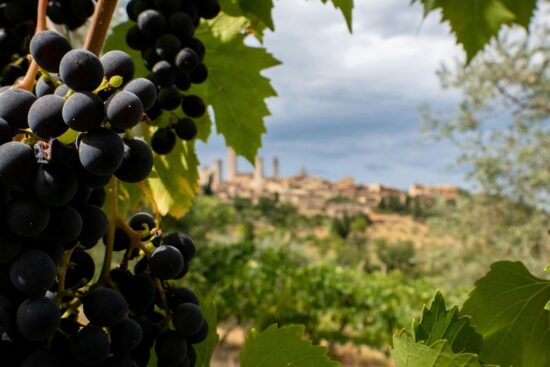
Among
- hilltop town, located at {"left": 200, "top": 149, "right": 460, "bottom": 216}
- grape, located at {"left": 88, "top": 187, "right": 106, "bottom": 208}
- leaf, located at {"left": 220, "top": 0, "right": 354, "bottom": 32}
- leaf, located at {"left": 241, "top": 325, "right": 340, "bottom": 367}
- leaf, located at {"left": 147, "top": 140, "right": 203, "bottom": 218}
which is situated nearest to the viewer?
grape, located at {"left": 88, "top": 187, "right": 106, "bottom": 208}

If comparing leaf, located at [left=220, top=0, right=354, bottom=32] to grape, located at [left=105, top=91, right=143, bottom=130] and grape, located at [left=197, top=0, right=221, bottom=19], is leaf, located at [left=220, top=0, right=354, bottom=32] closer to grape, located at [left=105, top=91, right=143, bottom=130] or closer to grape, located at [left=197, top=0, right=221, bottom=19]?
grape, located at [left=197, top=0, right=221, bottom=19]

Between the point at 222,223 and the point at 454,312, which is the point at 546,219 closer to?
the point at 222,223

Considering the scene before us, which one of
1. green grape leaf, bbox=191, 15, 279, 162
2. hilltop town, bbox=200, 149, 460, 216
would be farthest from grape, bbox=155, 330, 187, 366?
→ hilltop town, bbox=200, 149, 460, 216

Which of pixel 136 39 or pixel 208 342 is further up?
pixel 136 39

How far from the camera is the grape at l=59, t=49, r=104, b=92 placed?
1.83 feet

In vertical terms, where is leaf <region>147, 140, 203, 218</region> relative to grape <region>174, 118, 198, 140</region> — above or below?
below

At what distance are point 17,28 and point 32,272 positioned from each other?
26.5 inches

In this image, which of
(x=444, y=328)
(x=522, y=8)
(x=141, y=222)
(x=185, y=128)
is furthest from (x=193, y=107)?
(x=522, y=8)

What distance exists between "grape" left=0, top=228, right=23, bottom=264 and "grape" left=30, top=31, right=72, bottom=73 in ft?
0.59

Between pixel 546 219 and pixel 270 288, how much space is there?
534 centimetres

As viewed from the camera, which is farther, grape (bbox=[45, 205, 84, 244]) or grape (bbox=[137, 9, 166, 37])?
grape (bbox=[137, 9, 166, 37])

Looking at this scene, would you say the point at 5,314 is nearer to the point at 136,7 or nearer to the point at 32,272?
the point at 32,272

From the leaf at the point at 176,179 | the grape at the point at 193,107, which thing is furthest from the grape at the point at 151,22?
the leaf at the point at 176,179

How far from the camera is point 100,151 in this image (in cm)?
54
